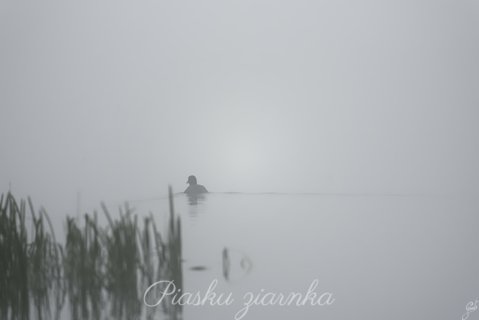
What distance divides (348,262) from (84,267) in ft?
7.46

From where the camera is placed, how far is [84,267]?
200 cm

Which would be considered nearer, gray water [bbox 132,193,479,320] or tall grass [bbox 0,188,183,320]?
tall grass [bbox 0,188,183,320]

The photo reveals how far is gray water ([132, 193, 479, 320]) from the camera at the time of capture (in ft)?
8.63

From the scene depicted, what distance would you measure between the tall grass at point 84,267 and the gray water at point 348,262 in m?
0.55

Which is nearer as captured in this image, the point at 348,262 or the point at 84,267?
the point at 84,267

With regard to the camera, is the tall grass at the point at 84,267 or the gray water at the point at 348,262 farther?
the gray water at the point at 348,262

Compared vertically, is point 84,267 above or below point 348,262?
above

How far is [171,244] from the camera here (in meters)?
1.91

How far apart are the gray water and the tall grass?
0.55m

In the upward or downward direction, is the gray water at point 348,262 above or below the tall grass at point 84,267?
below

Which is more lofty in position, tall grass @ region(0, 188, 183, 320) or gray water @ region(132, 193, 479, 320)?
tall grass @ region(0, 188, 183, 320)

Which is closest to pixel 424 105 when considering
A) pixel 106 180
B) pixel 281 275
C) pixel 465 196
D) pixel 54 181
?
pixel 465 196

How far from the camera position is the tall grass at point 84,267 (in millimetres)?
1947

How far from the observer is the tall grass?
195 centimetres
